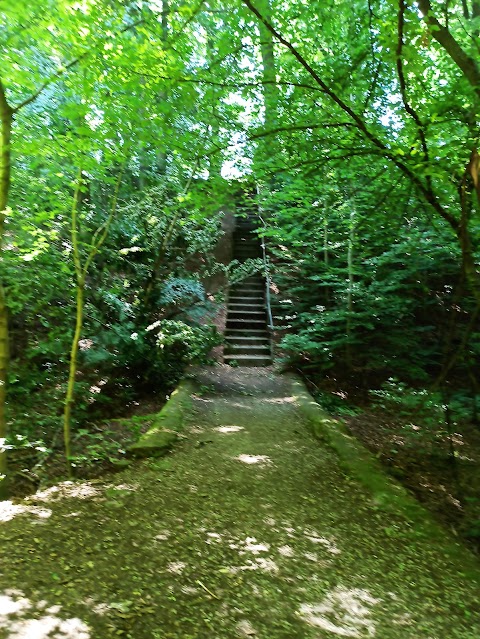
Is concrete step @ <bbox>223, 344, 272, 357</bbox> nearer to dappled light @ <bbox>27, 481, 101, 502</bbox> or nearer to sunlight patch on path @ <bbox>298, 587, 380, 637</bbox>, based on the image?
dappled light @ <bbox>27, 481, 101, 502</bbox>

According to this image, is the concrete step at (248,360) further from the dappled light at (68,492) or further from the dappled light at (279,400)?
the dappled light at (68,492)

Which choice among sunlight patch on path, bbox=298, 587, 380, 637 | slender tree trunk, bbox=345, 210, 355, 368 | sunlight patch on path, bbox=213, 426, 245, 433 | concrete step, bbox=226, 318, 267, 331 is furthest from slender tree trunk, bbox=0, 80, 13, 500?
concrete step, bbox=226, 318, 267, 331

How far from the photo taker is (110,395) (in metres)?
7.47

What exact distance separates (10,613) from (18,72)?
4.43 m

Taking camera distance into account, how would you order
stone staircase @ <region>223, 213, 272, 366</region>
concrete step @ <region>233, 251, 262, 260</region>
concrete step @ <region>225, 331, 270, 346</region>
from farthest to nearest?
concrete step @ <region>233, 251, 262, 260</region> → concrete step @ <region>225, 331, 270, 346</region> → stone staircase @ <region>223, 213, 272, 366</region>

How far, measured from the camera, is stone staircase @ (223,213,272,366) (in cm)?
1014

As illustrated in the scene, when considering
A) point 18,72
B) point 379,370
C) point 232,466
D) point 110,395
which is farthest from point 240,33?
point 379,370

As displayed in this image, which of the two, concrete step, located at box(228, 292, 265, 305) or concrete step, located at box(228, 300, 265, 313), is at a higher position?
concrete step, located at box(228, 292, 265, 305)

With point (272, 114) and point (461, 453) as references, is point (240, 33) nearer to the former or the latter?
point (272, 114)

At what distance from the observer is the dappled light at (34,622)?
203 centimetres

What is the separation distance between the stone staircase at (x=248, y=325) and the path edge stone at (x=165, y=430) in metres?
2.92

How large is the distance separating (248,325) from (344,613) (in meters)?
9.07

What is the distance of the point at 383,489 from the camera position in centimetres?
399

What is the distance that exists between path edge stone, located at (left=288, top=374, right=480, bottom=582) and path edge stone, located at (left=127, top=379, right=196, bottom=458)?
195 cm
